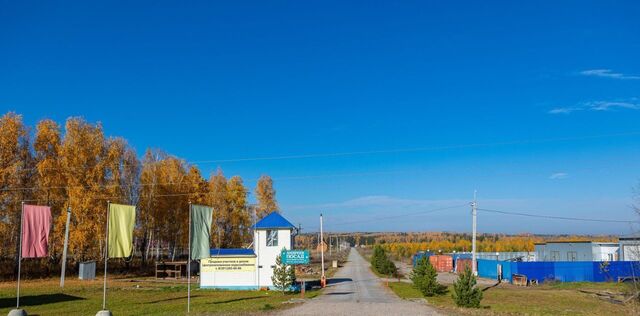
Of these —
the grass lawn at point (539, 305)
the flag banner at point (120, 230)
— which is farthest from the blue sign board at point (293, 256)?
the flag banner at point (120, 230)

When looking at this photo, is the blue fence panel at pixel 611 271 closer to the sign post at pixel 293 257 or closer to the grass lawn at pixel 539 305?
the grass lawn at pixel 539 305

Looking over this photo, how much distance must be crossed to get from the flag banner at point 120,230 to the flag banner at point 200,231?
2.88 m

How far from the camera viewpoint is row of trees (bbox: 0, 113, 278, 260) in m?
46.3

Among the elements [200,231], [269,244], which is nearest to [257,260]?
[269,244]

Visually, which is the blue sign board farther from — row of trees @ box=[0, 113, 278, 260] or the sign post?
row of trees @ box=[0, 113, 278, 260]

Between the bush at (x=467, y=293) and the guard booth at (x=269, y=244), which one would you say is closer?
the bush at (x=467, y=293)

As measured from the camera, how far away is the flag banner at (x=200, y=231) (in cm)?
2491

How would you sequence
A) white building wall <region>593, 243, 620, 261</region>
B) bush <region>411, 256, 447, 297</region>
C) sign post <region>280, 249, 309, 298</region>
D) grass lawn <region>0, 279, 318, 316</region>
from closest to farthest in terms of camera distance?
grass lawn <region>0, 279, 318, 316</region> < bush <region>411, 256, 447, 297</region> < sign post <region>280, 249, 309, 298</region> < white building wall <region>593, 243, 620, 261</region>

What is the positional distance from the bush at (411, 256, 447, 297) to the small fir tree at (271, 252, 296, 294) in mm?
8467

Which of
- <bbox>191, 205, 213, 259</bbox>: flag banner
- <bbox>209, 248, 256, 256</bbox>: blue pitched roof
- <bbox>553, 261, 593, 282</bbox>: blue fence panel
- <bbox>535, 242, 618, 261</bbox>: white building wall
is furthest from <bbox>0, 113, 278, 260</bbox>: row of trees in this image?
<bbox>535, 242, 618, 261</bbox>: white building wall

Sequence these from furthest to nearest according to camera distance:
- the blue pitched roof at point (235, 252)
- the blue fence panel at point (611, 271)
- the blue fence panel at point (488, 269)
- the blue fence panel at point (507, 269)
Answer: the blue fence panel at point (488, 269), the blue fence panel at point (507, 269), the blue fence panel at point (611, 271), the blue pitched roof at point (235, 252)

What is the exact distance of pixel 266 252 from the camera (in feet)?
127

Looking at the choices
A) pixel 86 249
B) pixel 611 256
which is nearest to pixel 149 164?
pixel 86 249

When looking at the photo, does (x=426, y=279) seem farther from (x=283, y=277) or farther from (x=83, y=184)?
(x=83, y=184)
